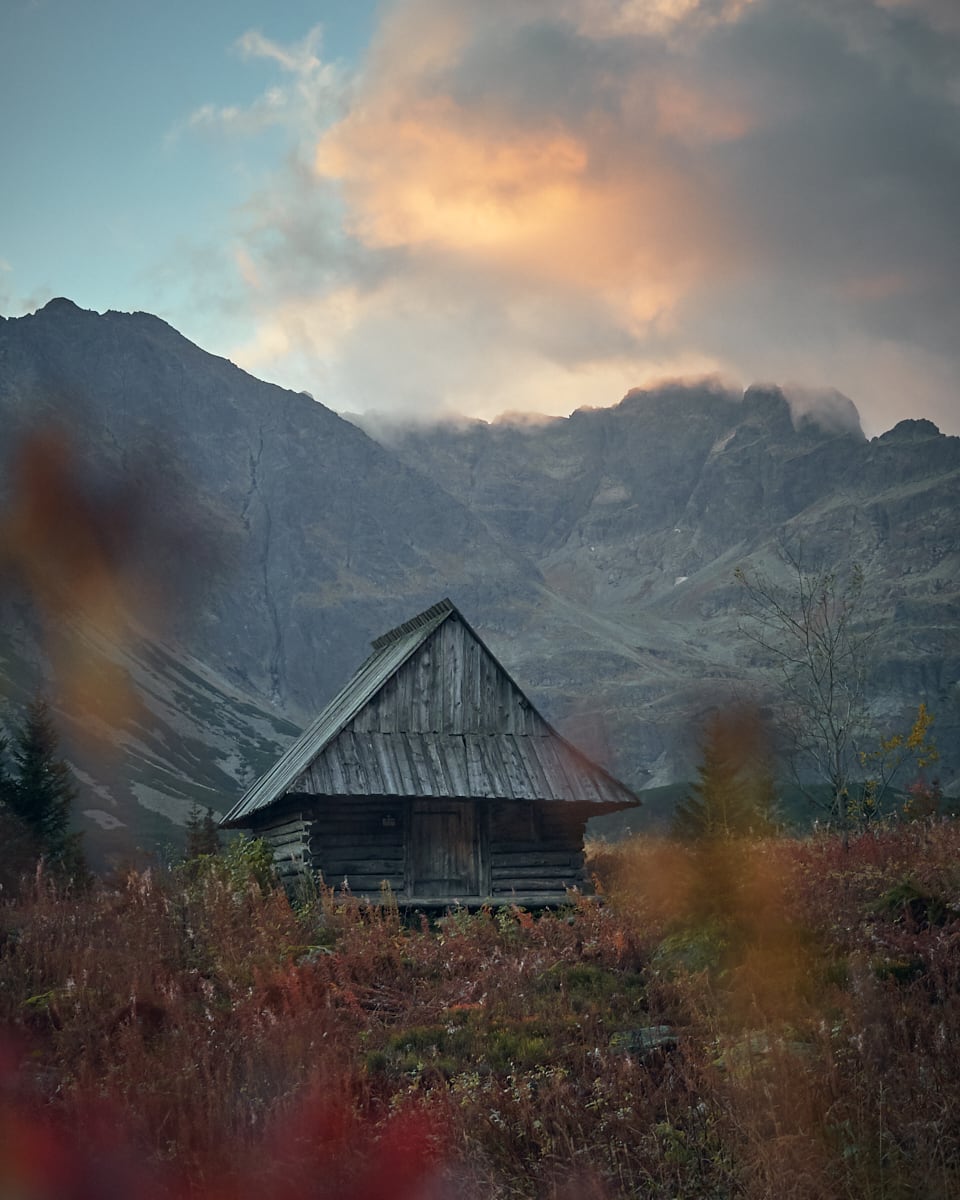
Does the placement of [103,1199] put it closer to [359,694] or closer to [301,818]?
[301,818]

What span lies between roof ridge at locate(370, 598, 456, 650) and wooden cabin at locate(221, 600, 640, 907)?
0.38m

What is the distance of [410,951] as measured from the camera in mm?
13477

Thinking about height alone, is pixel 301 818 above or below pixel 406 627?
below

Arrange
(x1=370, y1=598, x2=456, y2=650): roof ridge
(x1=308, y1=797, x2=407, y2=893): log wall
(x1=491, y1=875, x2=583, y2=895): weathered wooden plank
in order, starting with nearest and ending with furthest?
(x1=308, y1=797, x2=407, y2=893): log wall < (x1=491, y1=875, x2=583, y2=895): weathered wooden plank < (x1=370, y1=598, x2=456, y2=650): roof ridge

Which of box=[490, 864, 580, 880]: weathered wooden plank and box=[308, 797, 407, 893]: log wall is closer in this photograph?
box=[308, 797, 407, 893]: log wall

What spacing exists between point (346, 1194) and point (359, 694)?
701 inches

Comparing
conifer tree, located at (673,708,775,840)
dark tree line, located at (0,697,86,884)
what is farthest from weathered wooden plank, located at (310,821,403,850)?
dark tree line, located at (0,697,86,884)

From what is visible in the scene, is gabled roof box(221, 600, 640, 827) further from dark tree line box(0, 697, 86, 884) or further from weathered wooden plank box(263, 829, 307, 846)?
dark tree line box(0, 697, 86, 884)

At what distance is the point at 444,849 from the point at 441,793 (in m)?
1.55

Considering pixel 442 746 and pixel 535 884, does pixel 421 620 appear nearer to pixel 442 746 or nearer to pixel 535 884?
pixel 442 746

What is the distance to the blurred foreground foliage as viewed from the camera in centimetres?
676

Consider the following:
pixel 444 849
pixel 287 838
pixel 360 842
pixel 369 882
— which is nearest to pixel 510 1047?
pixel 369 882

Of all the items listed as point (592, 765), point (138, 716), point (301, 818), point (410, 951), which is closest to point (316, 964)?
point (410, 951)

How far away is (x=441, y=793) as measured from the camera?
2100 cm
